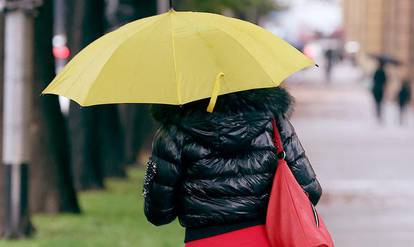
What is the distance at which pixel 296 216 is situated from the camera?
16.2 ft

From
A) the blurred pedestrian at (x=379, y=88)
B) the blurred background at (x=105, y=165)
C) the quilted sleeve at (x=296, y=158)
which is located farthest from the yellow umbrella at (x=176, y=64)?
the blurred pedestrian at (x=379, y=88)

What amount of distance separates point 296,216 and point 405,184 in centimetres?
1254

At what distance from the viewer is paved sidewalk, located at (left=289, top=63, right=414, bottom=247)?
41.2ft

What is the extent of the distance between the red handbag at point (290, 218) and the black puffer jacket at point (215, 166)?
0.09 meters

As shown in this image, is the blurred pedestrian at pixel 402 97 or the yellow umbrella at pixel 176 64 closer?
the yellow umbrella at pixel 176 64

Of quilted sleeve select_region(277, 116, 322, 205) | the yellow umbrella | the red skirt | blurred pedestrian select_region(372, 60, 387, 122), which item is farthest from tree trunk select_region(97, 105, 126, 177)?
blurred pedestrian select_region(372, 60, 387, 122)

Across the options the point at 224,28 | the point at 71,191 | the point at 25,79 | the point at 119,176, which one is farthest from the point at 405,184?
the point at 224,28

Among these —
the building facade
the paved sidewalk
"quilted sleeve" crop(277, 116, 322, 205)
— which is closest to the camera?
"quilted sleeve" crop(277, 116, 322, 205)

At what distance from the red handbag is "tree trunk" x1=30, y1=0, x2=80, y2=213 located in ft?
25.3

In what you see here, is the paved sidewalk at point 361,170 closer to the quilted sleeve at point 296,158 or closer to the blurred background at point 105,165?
the blurred background at point 105,165

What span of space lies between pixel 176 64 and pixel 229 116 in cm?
29

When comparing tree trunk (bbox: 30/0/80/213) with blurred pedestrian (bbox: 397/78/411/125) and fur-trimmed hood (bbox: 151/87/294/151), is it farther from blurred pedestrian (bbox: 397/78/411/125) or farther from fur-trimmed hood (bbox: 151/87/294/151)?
blurred pedestrian (bbox: 397/78/411/125)

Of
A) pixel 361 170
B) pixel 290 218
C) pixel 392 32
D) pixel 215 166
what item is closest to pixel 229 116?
pixel 215 166

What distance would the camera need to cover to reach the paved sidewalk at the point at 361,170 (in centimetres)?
1256
